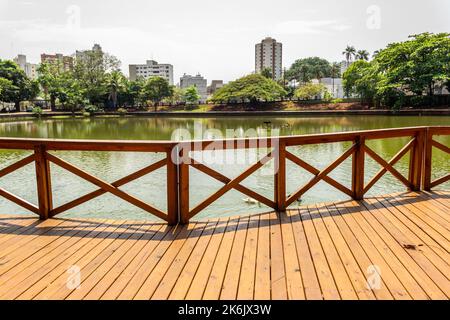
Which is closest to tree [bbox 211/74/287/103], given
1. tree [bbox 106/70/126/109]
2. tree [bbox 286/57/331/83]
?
tree [bbox 106/70/126/109]

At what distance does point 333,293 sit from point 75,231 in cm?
260

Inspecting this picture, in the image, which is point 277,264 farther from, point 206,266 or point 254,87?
point 254,87

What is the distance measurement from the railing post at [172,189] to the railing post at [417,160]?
3.36 m

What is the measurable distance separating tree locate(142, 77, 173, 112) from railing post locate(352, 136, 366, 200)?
57.4m

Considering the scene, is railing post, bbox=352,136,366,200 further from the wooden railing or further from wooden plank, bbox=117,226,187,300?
wooden plank, bbox=117,226,187,300

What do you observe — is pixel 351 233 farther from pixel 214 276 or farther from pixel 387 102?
pixel 387 102

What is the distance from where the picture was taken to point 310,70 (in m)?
87.9

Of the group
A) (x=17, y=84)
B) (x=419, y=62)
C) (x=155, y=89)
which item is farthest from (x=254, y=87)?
(x=17, y=84)

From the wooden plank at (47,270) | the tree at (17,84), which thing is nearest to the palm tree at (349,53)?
the tree at (17,84)

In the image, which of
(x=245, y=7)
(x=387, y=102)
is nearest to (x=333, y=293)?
(x=245, y=7)

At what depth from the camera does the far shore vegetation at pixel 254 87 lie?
38156mm

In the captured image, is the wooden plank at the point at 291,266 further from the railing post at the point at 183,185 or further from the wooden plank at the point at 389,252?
the railing post at the point at 183,185

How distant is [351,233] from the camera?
11.4 feet

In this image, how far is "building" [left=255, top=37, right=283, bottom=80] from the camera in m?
148
